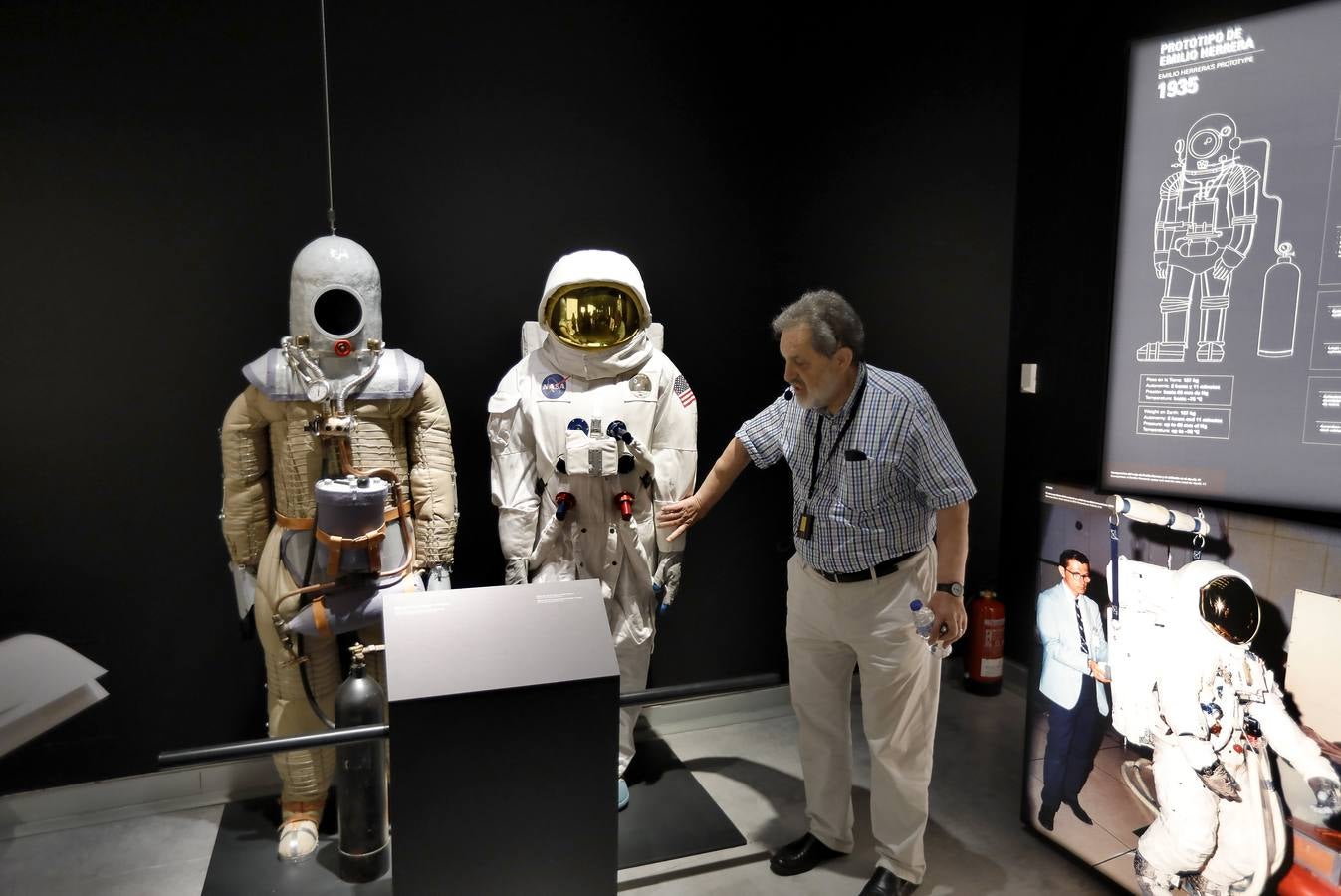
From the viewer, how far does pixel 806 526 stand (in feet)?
8.57

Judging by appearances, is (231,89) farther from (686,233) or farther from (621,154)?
(686,233)

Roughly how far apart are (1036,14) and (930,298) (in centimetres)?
140

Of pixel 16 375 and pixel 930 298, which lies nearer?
pixel 16 375

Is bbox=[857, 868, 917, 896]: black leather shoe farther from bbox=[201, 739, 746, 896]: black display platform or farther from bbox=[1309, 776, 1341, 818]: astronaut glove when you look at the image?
bbox=[1309, 776, 1341, 818]: astronaut glove

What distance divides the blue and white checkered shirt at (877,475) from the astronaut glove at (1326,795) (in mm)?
1042

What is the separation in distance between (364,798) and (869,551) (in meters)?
1.69

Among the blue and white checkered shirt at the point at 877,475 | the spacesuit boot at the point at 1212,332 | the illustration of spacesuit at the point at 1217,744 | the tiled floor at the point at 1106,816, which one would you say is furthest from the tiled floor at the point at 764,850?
the spacesuit boot at the point at 1212,332

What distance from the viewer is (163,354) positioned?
300 cm

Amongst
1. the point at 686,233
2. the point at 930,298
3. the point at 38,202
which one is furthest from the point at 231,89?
the point at 930,298

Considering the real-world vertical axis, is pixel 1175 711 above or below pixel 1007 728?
above

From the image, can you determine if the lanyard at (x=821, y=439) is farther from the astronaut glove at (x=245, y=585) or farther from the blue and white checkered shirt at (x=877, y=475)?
the astronaut glove at (x=245, y=585)

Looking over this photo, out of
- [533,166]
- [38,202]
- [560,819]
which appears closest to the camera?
[560,819]

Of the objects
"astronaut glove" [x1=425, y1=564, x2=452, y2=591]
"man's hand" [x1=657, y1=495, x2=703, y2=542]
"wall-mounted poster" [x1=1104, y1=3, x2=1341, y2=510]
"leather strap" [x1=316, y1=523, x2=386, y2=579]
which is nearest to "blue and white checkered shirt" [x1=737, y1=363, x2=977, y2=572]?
"man's hand" [x1=657, y1=495, x2=703, y2=542]

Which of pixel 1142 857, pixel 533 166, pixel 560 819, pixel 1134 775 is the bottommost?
pixel 1142 857
